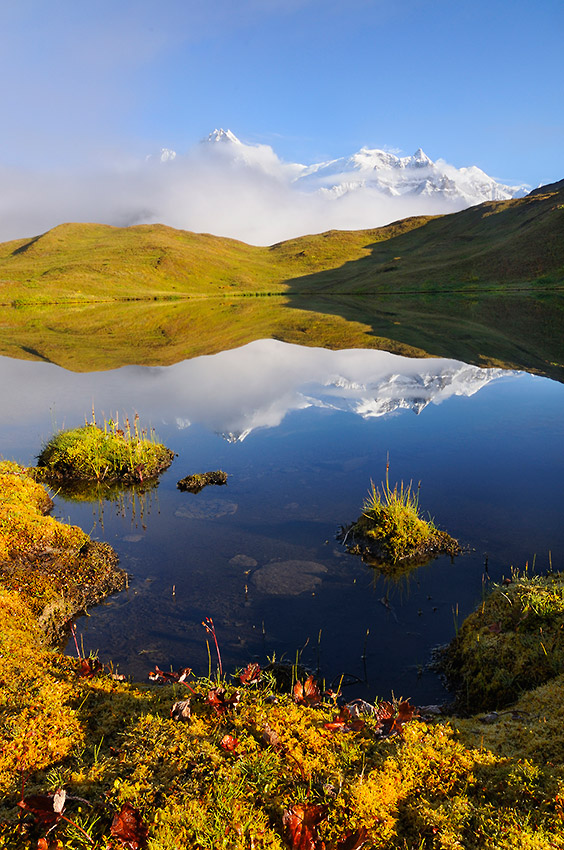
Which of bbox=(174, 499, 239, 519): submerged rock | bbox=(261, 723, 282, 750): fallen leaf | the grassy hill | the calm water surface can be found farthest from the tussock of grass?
the grassy hill

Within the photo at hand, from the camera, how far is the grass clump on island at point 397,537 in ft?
36.0

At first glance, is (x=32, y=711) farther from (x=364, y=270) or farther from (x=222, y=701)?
(x=364, y=270)

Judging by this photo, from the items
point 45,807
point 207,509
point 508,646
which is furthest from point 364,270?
point 45,807

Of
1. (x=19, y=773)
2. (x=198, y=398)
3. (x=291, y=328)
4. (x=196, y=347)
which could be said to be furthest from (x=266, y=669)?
(x=291, y=328)

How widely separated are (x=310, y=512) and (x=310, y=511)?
6cm

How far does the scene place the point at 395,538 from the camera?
36.7 ft

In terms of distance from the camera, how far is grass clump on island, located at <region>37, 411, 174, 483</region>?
52.6 ft

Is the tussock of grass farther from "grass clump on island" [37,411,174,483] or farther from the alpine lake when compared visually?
"grass clump on island" [37,411,174,483]

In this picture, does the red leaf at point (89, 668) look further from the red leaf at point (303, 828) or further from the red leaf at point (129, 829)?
the red leaf at point (303, 828)

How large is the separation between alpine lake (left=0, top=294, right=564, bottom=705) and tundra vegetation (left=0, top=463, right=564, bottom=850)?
2.35 m

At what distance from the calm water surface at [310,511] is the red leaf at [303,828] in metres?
3.88

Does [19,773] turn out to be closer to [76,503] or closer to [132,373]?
[76,503]

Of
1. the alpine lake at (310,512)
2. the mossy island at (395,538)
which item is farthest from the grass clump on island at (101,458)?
the mossy island at (395,538)

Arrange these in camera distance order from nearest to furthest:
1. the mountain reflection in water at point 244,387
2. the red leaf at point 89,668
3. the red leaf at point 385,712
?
the red leaf at point 385,712, the red leaf at point 89,668, the mountain reflection in water at point 244,387
